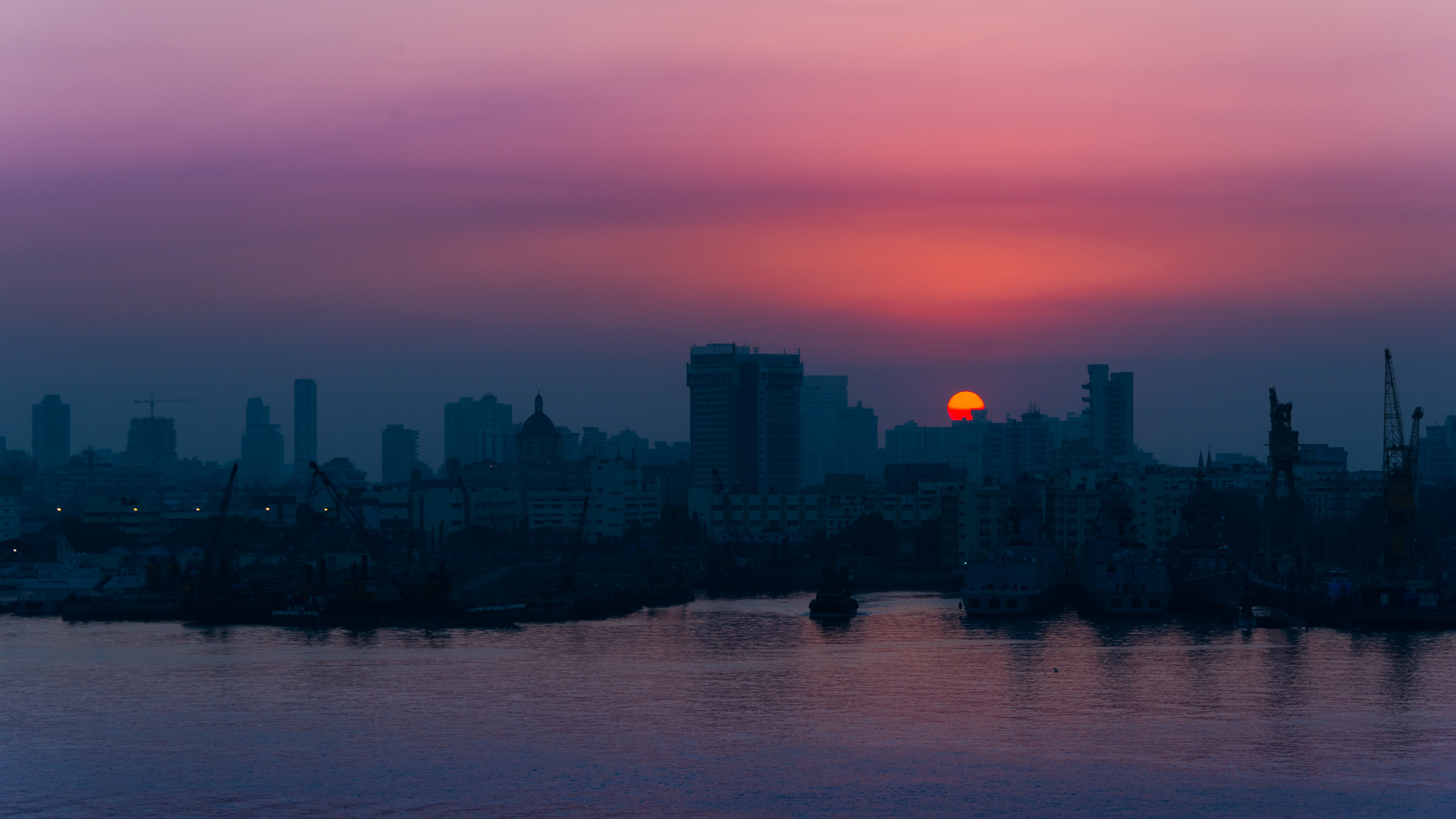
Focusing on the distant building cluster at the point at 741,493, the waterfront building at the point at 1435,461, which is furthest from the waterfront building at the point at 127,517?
the waterfront building at the point at 1435,461

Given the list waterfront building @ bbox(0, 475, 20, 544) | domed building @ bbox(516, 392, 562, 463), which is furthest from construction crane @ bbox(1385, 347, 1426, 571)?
domed building @ bbox(516, 392, 562, 463)

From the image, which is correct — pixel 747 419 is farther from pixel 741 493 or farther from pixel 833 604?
pixel 833 604

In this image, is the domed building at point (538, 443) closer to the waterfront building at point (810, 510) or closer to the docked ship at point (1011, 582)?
the waterfront building at point (810, 510)

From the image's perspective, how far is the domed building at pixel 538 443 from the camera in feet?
596

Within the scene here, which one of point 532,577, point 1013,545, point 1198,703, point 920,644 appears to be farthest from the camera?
point 532,577

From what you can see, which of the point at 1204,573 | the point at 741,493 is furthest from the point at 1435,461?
the point at 1204,573

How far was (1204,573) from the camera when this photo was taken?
6219 centimetres

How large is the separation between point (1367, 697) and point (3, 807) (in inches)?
1110

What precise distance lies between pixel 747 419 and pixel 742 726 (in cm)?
14702

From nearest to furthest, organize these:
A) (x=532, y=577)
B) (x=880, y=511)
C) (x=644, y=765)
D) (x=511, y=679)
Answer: (x=644, y=765), (x=511, y=679), (x=532, y=577), (x=880, y=511)

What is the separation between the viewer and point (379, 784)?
93.2 ft

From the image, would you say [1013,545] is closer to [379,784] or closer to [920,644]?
[920,644]

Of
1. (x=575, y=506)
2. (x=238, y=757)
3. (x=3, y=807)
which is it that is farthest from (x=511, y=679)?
(x=575, y=506)

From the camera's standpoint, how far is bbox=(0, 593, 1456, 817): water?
89.6ft
